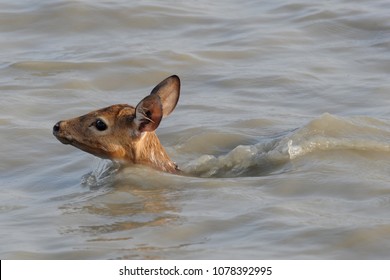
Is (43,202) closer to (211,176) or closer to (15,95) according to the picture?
(211,176)

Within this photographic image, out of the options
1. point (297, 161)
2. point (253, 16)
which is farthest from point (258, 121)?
point (253, 16)

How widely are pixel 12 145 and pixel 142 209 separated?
2.43 meters

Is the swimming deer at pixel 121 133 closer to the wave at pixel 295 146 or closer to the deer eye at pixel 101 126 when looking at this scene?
the deer eye at pixel 101 126

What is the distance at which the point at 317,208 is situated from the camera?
8617 millimetres

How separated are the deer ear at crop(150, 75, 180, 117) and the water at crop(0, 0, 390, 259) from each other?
56 cm

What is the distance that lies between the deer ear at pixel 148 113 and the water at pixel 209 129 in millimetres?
417

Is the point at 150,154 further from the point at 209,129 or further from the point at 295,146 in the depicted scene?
the point at 209,129

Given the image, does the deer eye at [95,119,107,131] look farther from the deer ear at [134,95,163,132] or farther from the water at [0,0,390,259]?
the water at [0,0,390,259]

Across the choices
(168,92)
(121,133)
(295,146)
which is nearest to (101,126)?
(121,133)

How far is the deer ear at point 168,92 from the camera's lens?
9.83 metres

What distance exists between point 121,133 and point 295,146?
1.49 metres

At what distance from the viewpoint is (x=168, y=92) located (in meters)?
9.86

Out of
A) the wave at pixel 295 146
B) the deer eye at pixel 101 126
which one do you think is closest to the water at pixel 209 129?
the wave at pixel 295 146

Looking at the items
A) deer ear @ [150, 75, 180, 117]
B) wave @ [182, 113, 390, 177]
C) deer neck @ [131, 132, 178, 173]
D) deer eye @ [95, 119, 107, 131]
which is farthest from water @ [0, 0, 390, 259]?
deer ear @ [150, 75, 180, 117]
